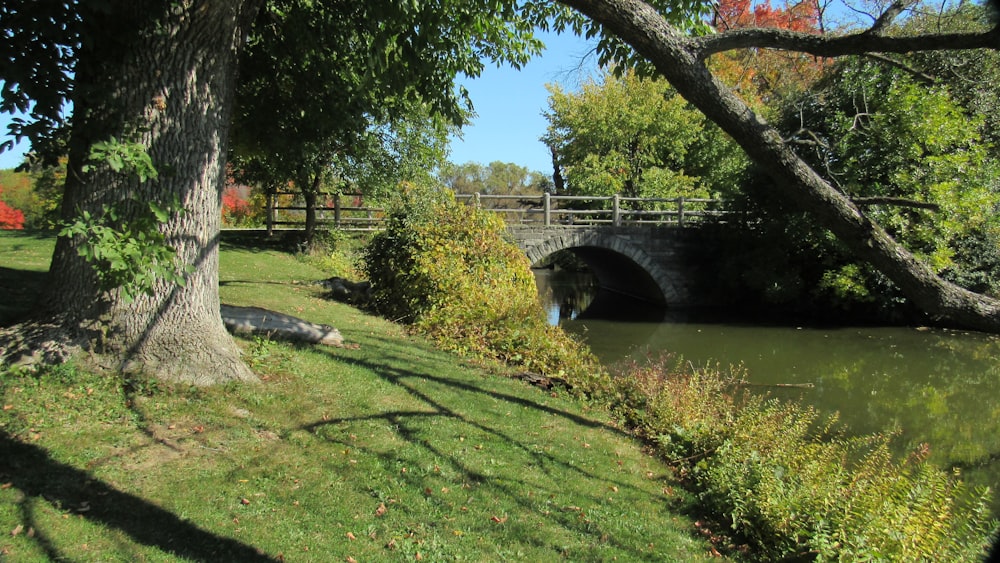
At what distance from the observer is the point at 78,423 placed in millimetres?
4465

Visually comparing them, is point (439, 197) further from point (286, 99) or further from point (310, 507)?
point (310, 507)

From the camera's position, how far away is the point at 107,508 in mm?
3633

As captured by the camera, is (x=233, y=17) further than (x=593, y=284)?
No

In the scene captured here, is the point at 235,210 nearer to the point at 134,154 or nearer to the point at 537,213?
the point at 537,213

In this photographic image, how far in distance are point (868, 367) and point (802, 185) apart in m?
13.6

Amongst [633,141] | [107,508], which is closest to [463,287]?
[107,508]

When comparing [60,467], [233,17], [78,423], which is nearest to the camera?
[60,467]

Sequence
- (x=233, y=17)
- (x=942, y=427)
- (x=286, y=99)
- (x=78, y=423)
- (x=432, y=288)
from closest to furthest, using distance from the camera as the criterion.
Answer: (x=78, y=423)
(x=233, y=17)
(x=286, y=99)
(x=942, y=427)
(x=432, y=288)

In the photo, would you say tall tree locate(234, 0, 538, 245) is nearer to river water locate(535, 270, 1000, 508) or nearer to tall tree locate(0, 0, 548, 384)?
tall tree locate(0, 0, 548, 384)

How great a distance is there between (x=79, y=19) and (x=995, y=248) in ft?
71.9

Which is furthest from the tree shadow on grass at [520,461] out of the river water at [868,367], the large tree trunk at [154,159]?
the river water at [868,367]

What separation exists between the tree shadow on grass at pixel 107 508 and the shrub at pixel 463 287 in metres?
6.29

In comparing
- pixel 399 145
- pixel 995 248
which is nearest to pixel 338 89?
pixel 399 145

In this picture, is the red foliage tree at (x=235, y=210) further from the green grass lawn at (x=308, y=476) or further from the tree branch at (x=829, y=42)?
the tree branch at (x=829, y=42)
